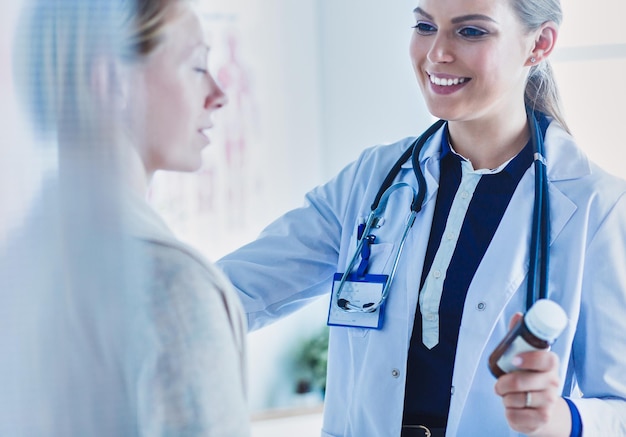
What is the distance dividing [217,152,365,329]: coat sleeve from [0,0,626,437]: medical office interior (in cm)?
154

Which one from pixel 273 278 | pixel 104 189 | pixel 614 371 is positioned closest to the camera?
pixel 104 189

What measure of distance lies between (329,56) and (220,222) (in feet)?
2.71

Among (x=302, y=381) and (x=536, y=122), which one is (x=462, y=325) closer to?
(x=536, y=122)

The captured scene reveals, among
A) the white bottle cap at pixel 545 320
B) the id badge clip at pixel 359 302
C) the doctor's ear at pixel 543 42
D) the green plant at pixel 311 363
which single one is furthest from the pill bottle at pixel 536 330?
the green plant at pixel 311 363

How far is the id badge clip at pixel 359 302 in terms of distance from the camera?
1.20m

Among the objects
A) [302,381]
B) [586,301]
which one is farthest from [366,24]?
[586,301]

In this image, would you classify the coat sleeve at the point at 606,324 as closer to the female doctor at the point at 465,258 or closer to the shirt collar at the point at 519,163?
the female doctor at the point at 465,258

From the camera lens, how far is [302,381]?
3.12m

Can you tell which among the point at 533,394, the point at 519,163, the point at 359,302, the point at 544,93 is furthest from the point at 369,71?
the point at 533,394

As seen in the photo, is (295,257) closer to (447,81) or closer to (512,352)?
(447,81)

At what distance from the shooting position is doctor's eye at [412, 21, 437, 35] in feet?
4.01

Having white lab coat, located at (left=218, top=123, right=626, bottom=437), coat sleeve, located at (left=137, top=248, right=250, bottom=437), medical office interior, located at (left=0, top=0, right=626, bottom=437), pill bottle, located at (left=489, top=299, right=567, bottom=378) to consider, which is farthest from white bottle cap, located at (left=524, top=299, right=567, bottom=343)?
medical office interior, located at (left=0, top=0, right=626, bottom=437)

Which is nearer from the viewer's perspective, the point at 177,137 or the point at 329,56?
the point at 177,137

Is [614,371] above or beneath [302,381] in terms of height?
above
